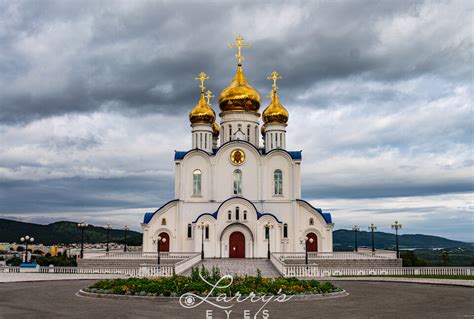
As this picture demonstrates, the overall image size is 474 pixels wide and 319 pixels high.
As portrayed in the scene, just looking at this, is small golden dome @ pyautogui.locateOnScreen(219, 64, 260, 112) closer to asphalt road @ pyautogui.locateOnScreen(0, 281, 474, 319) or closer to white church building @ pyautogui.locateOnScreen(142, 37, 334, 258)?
white church building @ pyautogui.locateOnScreen(142, 37, 334, 258)

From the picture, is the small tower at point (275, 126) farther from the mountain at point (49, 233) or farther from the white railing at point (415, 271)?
the mountain at point (49, 233)

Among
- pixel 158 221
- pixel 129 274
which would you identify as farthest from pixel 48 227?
pixel 129 274

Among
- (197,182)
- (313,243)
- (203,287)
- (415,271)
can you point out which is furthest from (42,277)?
(313,243)

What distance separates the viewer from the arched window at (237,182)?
136 feet

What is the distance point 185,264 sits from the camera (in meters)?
29.3

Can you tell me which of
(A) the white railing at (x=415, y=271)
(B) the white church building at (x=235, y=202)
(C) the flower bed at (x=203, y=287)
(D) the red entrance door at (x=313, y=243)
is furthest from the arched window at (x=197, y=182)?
(C) the flower bed at (x=203, y=287)

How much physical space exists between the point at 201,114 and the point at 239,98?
3.53 m

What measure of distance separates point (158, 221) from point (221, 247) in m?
6.09

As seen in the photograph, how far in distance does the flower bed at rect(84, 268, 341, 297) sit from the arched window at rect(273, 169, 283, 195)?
23415 mm

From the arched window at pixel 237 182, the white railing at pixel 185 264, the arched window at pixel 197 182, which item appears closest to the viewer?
the white railing at pixel 185 264

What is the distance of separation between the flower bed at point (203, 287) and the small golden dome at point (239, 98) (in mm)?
27640

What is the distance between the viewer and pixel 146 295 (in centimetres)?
1633

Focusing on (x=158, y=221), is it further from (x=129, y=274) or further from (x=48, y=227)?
(x=48, y=227)

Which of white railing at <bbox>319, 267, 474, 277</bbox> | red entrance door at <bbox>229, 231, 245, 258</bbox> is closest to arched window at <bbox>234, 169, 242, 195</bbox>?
red entrance door at <bbox>229, 231, 245, 258</bbox>
